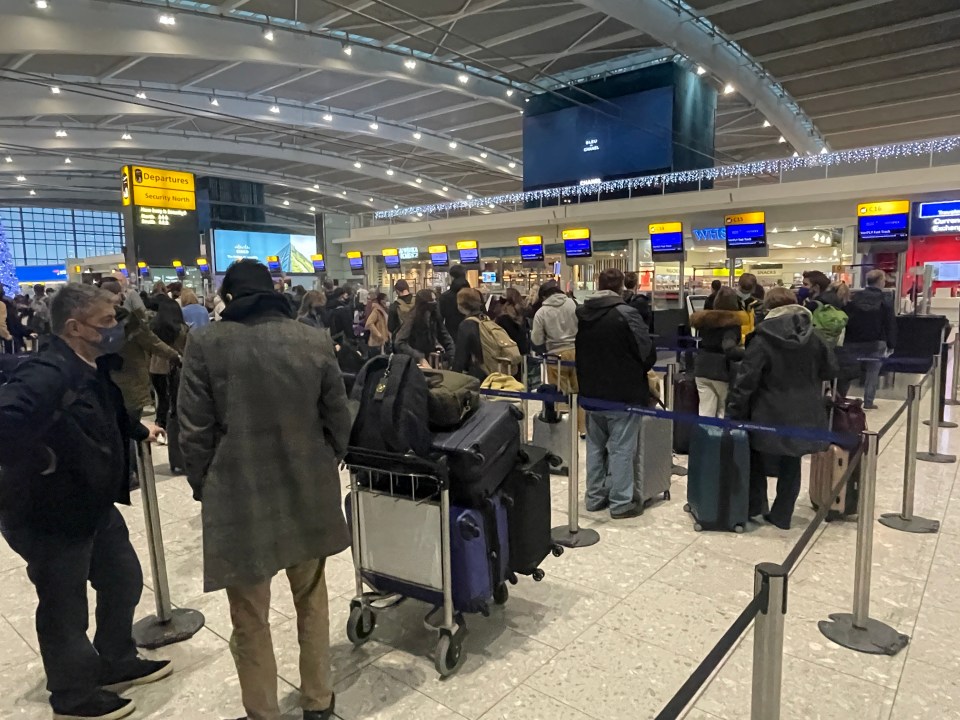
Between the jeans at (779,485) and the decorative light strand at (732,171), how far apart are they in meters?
12.1

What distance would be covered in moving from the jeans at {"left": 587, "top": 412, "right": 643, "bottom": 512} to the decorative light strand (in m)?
12.5

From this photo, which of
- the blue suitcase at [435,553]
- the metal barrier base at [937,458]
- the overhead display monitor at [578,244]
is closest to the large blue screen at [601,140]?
the overhead display monitor at [578,244]

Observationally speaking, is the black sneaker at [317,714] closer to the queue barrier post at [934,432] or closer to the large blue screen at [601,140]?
the queue barrier post at [934,432]

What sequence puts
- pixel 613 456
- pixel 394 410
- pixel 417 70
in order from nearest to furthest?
pixel 394 410 → pixel 613 456 → pixel 417 70

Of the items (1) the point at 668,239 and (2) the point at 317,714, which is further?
(1) the point at 668,239

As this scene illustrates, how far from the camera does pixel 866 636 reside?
2.87 metres

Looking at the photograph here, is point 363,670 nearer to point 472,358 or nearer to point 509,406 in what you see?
point 509,406

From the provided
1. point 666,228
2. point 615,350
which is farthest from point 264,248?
point 615,350

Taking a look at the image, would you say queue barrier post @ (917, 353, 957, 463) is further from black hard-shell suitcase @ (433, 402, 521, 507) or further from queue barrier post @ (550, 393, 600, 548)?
black hard-shell suitcase @ (433, 402, 521, 507)

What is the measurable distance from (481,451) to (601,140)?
772 inches

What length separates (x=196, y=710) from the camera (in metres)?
2.47

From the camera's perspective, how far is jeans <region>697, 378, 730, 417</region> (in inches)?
232

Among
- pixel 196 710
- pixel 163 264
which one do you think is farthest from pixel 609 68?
pixel 196 710

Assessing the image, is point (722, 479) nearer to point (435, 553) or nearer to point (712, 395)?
point (712, 395)
